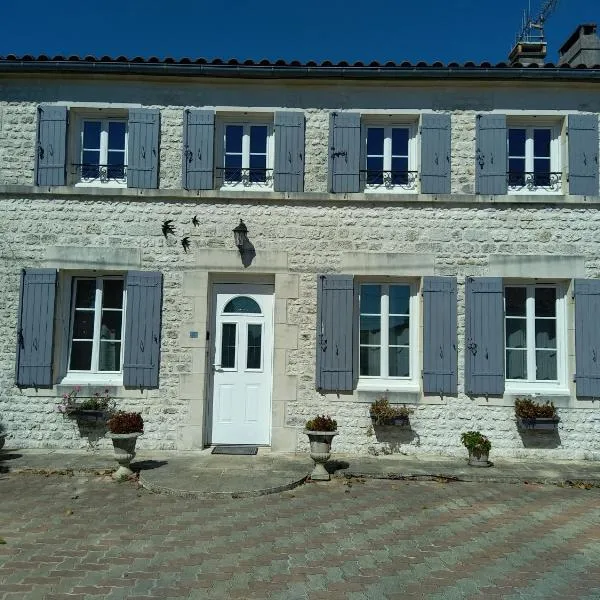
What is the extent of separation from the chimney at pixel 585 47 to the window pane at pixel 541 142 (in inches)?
71.3

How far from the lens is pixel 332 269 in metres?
7.69

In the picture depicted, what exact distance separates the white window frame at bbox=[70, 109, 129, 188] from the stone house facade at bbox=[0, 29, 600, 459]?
1.4 inches

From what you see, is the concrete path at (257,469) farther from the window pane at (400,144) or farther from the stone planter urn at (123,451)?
the window pane at (400,144)

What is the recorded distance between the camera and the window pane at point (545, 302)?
306 inches

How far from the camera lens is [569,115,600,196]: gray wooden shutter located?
25.2 feet

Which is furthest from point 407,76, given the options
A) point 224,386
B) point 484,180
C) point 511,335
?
point 224,386

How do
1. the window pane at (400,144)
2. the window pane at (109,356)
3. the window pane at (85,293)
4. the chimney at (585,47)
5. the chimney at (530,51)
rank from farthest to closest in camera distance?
the chimney at (530,51) → the chimney at (585,47) → the window pane at (400,144) → the window pane at (85,293) → the window pane at (109,356)

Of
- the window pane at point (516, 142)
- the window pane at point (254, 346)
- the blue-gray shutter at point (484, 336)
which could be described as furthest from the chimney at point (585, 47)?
the window pane at point (254, 346)

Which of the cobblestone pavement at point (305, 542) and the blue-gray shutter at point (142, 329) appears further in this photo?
the blue-gray shutter at point (142, 329)

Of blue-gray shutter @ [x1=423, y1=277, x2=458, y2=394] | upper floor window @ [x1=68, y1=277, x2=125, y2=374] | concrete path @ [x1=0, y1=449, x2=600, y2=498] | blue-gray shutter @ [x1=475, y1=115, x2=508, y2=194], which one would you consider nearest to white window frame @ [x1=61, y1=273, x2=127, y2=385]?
upper floor window @ [x1=68, y1=277, x2=125, y2=374]

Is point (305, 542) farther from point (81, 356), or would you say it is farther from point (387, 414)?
point (81, 356)

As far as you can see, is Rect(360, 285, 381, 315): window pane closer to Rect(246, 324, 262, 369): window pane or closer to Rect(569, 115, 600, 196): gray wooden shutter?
Rect(246, 324, 262, 369): window pane

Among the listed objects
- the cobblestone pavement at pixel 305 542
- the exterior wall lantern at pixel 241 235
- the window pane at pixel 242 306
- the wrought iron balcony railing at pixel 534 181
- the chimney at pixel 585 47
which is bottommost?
the cobblestone pavement at pixel 305 542

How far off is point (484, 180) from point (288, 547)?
5666 mm
